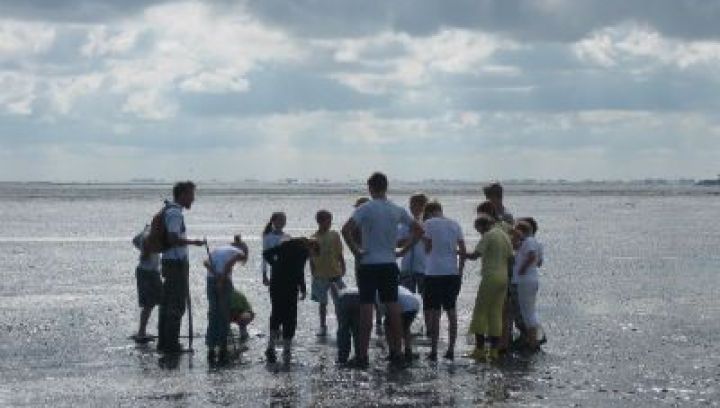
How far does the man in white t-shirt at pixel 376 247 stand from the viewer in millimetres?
13789

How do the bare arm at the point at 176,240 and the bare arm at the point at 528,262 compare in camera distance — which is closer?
the bare arm at the point at 176,240

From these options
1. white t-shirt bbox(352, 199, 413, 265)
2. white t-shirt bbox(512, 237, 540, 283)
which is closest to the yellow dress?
white t-shirt bbox(512, 237, 540, 283)

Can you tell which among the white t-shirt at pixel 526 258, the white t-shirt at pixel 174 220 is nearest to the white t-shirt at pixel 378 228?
the white t-shirt at pixel 526 258

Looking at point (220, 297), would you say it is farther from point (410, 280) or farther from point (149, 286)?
point (410, 280)

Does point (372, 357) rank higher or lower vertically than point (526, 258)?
lower

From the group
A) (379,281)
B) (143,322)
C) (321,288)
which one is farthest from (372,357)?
(143,322)

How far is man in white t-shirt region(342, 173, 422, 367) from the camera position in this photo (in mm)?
13789

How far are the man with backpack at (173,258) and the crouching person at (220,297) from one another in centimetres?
34

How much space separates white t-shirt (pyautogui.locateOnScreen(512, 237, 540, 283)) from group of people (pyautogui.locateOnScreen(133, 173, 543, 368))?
0.01 metres

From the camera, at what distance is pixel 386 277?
1388cm

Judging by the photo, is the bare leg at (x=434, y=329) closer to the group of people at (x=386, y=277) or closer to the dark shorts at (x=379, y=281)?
the group of people at (x=386, y=277)

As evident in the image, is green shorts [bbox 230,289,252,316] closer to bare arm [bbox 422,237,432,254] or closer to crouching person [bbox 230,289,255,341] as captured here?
crouching person [bbox 230,289,255,341]

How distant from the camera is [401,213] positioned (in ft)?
45.3

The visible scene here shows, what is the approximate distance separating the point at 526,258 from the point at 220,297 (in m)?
3.75
